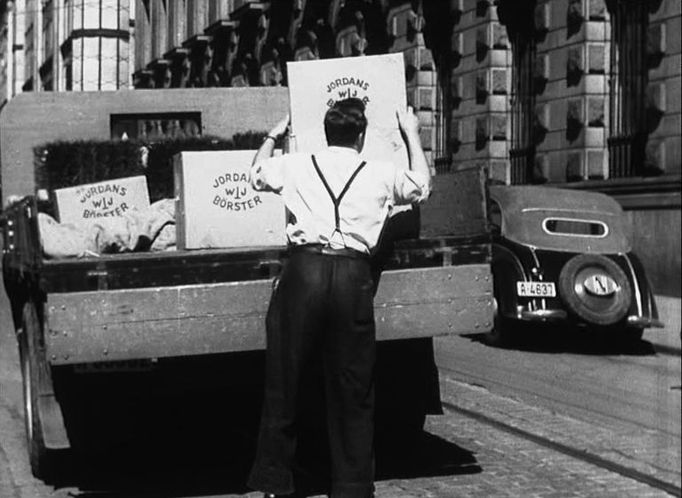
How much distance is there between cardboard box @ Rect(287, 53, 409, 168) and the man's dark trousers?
81 cm

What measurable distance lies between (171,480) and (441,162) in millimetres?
16624

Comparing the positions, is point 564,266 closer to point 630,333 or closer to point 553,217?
point 553,217

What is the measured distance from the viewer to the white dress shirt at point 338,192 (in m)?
6.39

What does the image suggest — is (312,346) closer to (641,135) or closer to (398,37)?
(641,135)

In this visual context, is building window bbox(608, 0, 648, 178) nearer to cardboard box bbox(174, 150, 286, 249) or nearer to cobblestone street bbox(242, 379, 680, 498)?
cobblestone street bbox(242, 379, 680, 498)

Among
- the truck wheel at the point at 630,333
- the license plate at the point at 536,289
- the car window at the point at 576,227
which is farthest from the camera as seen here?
Answer: the car window at the point at 576,227

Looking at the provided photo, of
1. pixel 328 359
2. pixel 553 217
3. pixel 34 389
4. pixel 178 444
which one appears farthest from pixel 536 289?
pixel 328 359

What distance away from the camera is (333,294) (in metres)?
6.36

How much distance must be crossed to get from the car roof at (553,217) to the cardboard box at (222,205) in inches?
276

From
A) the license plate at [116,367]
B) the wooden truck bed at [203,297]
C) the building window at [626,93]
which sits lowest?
the license plate at [116,367]

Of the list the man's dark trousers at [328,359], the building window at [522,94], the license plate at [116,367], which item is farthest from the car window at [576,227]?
the man's dark trousers at [328,359]

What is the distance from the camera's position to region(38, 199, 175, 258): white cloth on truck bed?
735 centimetres

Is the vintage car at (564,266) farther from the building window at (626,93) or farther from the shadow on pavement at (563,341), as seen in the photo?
the building window at (626,93)

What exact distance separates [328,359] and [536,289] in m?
7.34
